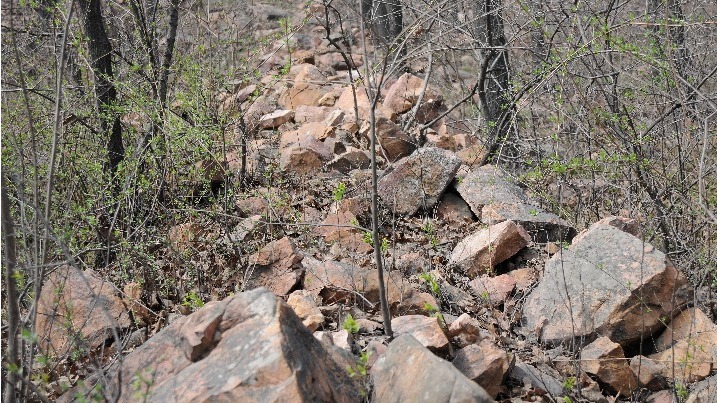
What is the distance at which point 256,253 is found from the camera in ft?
17.3

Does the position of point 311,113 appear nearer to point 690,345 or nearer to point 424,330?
point 424,330

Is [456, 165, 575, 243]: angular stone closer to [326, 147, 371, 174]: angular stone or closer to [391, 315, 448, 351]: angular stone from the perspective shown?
[326, 147, 371, 174]: angular stone

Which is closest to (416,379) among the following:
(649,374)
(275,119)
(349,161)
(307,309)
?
(307,309)

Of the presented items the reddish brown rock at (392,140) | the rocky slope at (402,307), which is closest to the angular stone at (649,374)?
the rocky slope at (402,307)

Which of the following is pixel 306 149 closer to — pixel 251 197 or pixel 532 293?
pixel 251 197

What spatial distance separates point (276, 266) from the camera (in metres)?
5.11

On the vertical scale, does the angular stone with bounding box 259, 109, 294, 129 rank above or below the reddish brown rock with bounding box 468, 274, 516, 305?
above

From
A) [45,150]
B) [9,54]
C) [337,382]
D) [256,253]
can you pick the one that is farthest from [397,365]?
[9,54]

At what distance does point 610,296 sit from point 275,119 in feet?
14.7

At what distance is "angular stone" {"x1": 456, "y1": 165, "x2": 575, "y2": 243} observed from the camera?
19.5ft

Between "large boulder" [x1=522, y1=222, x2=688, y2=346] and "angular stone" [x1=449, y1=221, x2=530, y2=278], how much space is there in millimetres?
608

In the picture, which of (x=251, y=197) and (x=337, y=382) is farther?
(x=251, y=197)

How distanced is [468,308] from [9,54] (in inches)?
184

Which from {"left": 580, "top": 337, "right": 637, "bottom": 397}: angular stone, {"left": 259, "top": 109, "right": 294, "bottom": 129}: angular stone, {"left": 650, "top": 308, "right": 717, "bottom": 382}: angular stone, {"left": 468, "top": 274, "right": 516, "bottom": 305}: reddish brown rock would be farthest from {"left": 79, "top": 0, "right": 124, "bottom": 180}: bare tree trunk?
{"left": 650, "top": 308, "right": 717, "bottom": 382}: angular stone
